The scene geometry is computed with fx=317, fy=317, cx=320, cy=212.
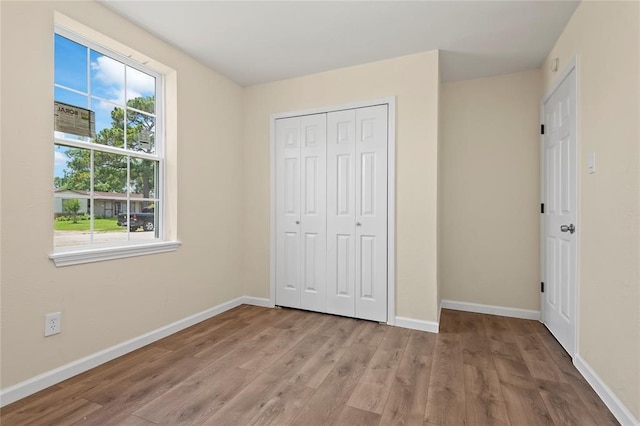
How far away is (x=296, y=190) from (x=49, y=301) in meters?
2.26

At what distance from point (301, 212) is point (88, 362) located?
219cm

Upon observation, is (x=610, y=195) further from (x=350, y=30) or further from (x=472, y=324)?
(x=350, y=30)

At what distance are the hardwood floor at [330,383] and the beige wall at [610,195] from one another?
34 centimetres

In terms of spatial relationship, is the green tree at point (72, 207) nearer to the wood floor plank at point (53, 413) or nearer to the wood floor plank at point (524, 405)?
the wood floor plank at point (53, 413)

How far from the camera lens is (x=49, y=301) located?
1985 mm

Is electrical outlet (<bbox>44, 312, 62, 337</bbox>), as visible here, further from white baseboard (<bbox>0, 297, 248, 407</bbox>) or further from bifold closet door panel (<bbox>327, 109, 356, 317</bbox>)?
bifold closet door panel (<bbox>327, 109, 356, 317</bbox>)

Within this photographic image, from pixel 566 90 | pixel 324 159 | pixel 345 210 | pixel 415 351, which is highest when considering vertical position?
pixel 566 90

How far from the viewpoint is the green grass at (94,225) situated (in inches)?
85.1

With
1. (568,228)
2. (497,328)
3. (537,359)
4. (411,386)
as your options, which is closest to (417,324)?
(497,328)

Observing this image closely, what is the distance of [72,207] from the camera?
87.4 inches

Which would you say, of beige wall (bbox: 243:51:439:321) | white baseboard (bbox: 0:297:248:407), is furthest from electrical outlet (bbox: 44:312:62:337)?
beige wall (bbox: 243:51:439:321)

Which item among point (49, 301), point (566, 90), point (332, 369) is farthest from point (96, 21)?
point (566, 90)

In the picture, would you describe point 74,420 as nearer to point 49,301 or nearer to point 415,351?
point 49,301

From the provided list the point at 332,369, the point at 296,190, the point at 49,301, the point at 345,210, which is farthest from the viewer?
the point at 296,190
